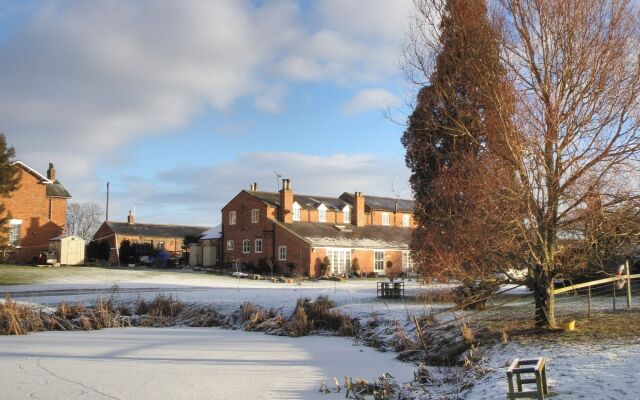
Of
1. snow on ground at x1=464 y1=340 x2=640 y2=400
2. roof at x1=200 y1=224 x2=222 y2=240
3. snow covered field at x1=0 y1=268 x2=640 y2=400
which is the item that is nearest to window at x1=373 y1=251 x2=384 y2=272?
roof at x1=200 y1=224 x2=222 y2=240

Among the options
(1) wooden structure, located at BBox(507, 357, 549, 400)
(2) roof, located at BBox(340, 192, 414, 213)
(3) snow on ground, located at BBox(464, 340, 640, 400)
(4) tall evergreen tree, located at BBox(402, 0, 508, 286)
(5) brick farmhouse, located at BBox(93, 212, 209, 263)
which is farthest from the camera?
(5) brick farmhouse, located at BBox(93, 212, 209, 263)

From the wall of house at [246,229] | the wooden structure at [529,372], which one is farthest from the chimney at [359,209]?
the wooden structure at [529,372]

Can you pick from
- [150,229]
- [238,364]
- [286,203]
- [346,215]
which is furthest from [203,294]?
[150,229]

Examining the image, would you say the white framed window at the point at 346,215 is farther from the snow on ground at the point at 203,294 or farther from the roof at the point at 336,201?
the snow on ground at the point at 203,294

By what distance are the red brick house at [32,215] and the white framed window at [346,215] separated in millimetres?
23038

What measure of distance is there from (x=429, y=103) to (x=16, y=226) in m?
38.4

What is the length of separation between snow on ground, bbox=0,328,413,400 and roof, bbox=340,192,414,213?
37.9m

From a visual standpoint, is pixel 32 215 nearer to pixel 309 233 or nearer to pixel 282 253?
pixel 282 253

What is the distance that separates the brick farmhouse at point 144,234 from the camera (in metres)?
60.7

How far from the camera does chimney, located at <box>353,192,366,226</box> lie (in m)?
54.5

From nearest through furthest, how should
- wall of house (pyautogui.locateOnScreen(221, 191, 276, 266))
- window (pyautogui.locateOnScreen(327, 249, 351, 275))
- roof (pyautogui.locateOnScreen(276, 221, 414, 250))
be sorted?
window (pyautogui.locateOnScreen(327, 249, 351, 275))
roof (pyautogui.locateOnScreen(276, 221, 414, 250))
wall of house (pyautogui.locateOnScreen(221, 191, 276, 266))

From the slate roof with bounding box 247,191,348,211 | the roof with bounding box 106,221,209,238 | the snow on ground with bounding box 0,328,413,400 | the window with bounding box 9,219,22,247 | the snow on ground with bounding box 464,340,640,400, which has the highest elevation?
the slate roof with bounding box 247,191,348,211

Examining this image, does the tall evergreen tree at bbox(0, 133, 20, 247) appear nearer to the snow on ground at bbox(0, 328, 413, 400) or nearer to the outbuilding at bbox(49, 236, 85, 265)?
the outbuilding at bbox(49, 236, 85, 265)

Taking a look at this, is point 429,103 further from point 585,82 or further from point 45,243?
point 45,243
